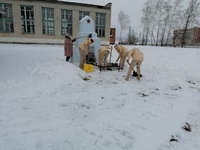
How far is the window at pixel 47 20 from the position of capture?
2311 centimetres

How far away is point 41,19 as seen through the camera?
2303 cm

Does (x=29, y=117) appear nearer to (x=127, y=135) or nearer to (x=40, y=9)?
(x=127, y=135)

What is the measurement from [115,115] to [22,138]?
197 centimetres

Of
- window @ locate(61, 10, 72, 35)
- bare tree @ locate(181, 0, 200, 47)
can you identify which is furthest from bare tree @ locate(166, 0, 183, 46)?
window @ locate(61, 10, 72, 35)

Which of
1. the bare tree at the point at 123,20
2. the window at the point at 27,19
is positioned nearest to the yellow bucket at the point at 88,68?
the window at the point at 27,19

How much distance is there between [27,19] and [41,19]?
6.30 ft

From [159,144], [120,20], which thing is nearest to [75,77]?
[159,144]

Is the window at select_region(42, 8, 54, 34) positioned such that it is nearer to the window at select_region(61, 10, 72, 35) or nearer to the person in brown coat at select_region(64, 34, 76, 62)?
the window at select_region(61, 10, 72, 35)

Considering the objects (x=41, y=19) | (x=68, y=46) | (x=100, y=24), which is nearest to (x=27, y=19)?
(x=41, y=19)

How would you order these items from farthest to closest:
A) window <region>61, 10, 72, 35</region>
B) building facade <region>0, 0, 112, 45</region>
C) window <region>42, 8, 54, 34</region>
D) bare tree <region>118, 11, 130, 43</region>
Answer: bare tree <region>118, 11, 130, 43</region>, window <region>61, 10, 72, 35</region>, window <region>42, 8, 54, 34</region>, building facade <region>0, 0, 112, 45</region>

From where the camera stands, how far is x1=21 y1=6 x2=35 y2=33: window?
22344mm

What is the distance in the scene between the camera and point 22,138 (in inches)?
107

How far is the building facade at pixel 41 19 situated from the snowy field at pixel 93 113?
1842 cm

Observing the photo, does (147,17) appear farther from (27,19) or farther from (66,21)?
(27,19)
